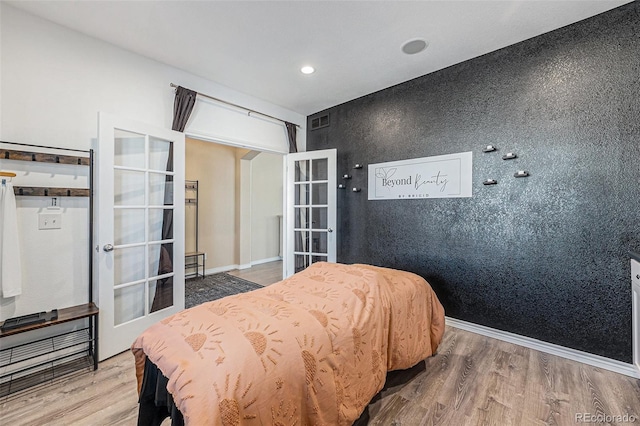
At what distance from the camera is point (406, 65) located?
284 cm

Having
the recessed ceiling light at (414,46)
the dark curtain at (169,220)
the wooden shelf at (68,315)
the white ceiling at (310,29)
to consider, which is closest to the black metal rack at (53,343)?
the wooden shelf at (68,315)


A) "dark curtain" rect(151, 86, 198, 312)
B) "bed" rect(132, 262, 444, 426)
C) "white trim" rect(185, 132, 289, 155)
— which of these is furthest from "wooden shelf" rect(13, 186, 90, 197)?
"bed" rect(132, 262, 444, 426)

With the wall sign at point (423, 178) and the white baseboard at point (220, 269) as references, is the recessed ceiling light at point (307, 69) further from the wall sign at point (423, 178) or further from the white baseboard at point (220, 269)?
the white baseboard at point (220, 269)

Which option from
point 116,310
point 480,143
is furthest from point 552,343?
point 116,310

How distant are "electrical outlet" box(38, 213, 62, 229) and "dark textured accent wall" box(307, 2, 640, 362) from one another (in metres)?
3.33

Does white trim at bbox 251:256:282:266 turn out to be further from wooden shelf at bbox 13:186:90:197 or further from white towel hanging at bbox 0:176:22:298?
white towel hanging at bbox 0:176:22:298

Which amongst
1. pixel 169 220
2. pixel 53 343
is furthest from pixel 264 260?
pixel 53 343

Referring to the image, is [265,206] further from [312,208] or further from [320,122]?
[320,122]

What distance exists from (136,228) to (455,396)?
119 inches

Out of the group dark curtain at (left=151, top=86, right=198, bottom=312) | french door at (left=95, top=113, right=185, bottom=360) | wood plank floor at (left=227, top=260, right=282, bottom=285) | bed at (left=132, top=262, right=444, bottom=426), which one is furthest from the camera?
wood plank floor at (left=227, top=260, right=282, bottom=285)

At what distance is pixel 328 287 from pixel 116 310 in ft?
6.73

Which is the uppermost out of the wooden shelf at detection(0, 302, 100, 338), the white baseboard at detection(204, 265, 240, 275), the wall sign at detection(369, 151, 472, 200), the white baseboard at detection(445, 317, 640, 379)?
the wall sign at detection(369, 151, 472, 200)

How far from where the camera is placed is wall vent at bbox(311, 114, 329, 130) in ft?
13.4
